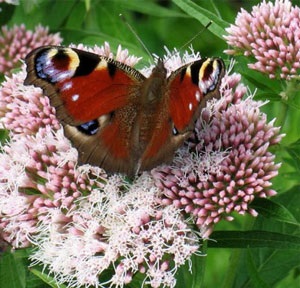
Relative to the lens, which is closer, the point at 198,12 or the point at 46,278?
the point at 46,278

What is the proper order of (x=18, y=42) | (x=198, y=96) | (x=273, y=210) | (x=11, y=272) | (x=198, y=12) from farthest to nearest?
(x=18, y=42) < (x=198, y=12) < (x=11, y=272) < (x=273, y=210) < (x=198, y=96)

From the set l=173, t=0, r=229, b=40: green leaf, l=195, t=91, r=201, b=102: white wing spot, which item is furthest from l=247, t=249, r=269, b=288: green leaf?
l=173, t=0, r=229, b=40: green leaf

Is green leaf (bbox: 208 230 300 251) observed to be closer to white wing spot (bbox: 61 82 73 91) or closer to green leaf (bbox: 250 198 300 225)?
green leaf (bbox: 250 198 300 225)

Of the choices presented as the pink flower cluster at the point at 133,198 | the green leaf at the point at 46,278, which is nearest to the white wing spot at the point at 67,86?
the pink flower cluster at the point at 133,198

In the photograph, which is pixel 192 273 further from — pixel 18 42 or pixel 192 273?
pixel 18 42

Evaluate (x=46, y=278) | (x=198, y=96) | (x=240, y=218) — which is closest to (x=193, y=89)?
(x=198, y=96)

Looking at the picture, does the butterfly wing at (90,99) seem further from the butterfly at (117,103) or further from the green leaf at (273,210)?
the green leaf at (273,210)

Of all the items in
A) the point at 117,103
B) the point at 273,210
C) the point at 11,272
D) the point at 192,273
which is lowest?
the point at 11,272

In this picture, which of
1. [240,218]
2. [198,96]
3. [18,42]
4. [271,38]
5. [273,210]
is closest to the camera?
[198,96]
